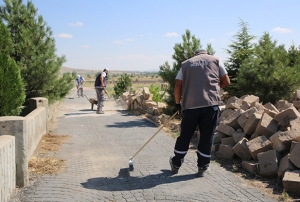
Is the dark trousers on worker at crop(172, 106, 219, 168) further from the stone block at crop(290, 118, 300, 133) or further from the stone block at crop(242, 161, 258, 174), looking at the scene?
the stone block at crop(290, 118, 300, 133)

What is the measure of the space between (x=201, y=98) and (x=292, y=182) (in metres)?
1.69

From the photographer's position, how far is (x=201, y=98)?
16.6 feet

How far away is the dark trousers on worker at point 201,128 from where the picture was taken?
16.9ft

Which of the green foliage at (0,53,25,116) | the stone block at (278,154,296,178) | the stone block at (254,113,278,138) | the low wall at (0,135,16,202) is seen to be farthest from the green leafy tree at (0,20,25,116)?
the stone block at (278,154,296,178)

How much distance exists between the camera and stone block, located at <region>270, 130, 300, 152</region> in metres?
5.38

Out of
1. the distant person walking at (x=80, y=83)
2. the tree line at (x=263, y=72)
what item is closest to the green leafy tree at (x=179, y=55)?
the tree line at (x=263, y=72)

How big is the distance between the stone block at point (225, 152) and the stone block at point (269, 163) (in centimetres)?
94

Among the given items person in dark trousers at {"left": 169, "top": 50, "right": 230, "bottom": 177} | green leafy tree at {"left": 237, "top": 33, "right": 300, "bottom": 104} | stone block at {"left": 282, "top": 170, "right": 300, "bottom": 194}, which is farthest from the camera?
green leafy tree at {"left": 237, "top": 33, "right": 300, "bottom": 104}

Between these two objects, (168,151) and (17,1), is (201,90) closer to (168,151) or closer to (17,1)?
(168,151)

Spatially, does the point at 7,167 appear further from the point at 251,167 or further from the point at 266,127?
the point at 266,127

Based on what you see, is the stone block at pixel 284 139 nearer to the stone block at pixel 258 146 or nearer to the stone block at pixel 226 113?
the stone block at pixel 258 146

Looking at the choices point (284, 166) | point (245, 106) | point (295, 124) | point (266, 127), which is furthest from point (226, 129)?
point (284, 166)

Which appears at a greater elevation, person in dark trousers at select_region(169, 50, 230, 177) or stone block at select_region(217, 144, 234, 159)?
person in dark trousers at select_region(169, 50, 230, 177)

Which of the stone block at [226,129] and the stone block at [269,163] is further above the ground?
the stone block at [226,129]
